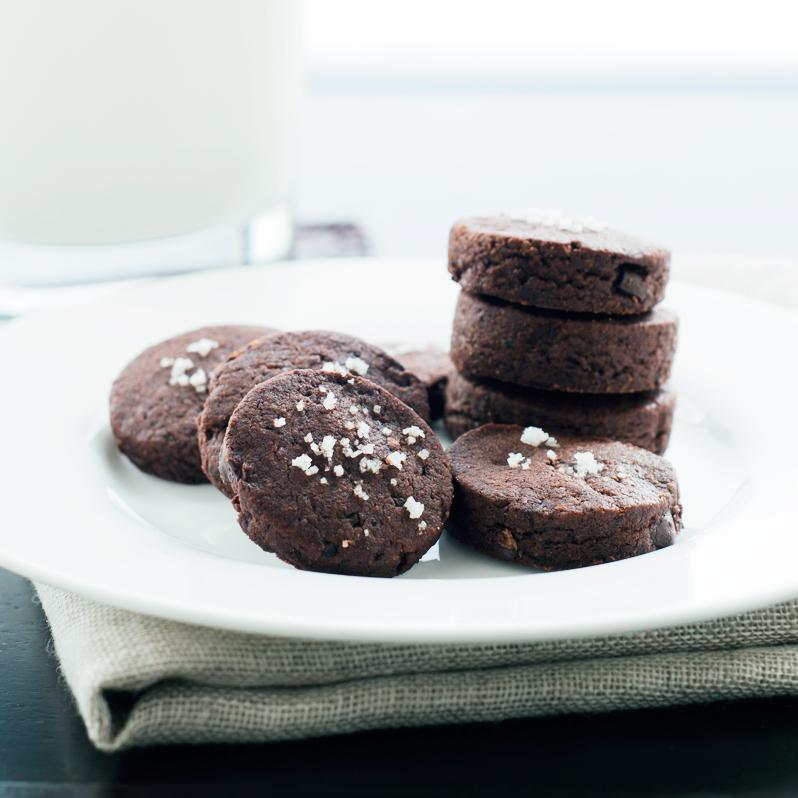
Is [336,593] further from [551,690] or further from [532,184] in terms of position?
[532,184]

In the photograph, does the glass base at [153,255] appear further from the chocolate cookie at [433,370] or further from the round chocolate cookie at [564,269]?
the round chocolate cookie at [564,269]

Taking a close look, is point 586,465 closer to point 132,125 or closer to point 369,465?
point 369,465

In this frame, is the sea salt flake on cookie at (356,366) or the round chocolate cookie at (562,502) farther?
the sea salt flake on cookie at (356,366)

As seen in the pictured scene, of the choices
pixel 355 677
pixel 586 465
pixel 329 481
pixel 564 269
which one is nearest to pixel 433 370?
pixel 564 269

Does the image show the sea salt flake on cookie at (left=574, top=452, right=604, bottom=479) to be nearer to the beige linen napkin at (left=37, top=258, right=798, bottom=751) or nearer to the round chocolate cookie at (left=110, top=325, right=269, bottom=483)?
the beige linen napkin at (left=37, top=258, right=798, bottom=751)

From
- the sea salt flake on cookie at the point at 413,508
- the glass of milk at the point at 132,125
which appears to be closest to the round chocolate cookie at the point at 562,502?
the sea salt flake on cookie at the point at 413,508

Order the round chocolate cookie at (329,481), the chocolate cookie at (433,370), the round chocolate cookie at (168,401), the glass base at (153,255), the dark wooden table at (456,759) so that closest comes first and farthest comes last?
the dark wooden table at (456,759) < the round chocolate cookie at (329,481) < the round chocolate cookie at (168,401) < the chocolate cookie at (433,370) < the glass base at (153,255)
